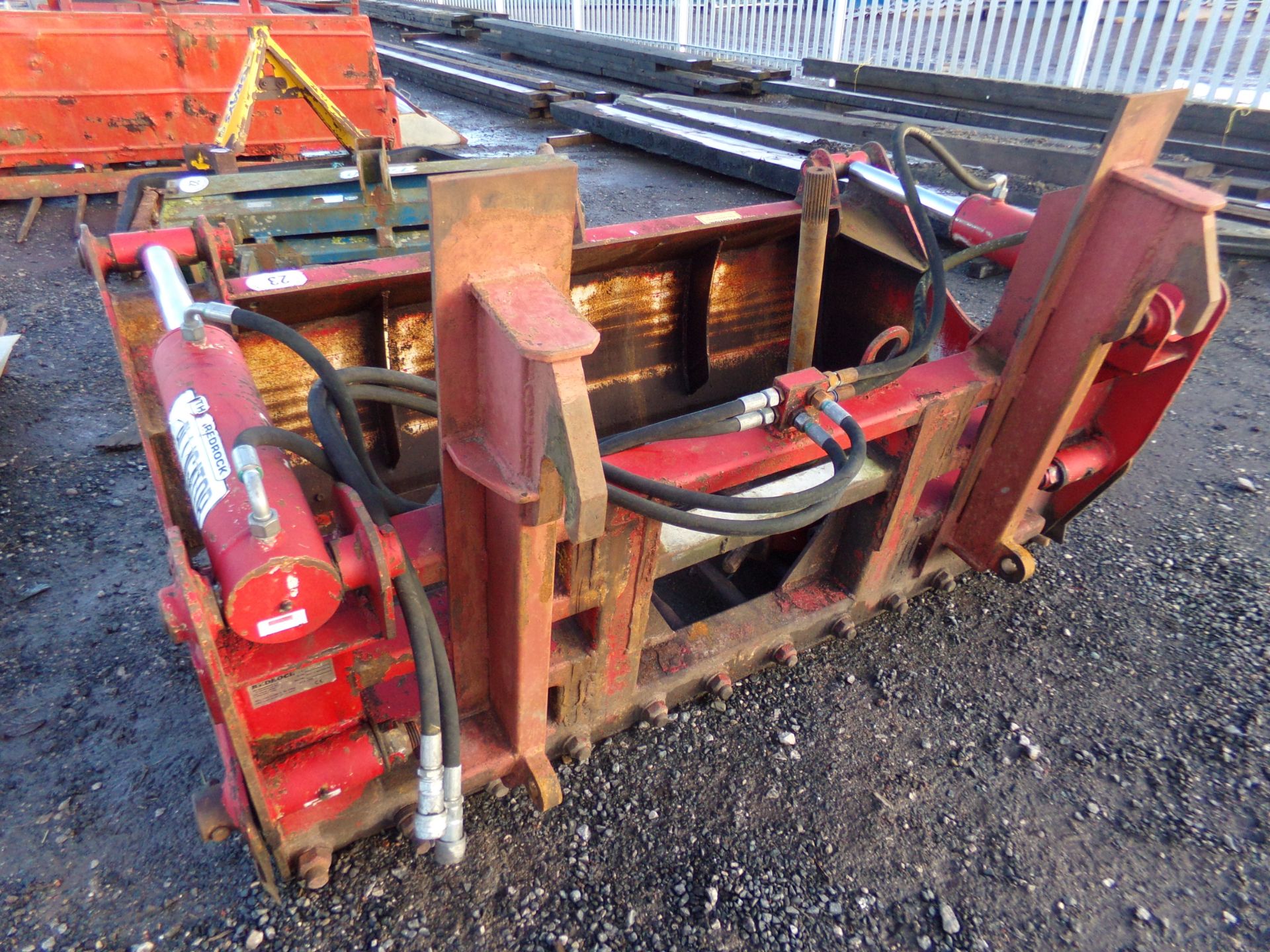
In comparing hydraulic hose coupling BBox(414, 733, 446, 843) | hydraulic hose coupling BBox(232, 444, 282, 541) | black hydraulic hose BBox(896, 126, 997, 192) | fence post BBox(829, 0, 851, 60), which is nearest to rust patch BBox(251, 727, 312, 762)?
hydraulic hose coupling BBox(414, 733, 446, 843)

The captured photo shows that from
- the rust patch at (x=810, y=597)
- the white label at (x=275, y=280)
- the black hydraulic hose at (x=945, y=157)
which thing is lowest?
the rust patch at (x=810, y=597)

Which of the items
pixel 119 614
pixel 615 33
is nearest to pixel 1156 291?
pixel 119 614

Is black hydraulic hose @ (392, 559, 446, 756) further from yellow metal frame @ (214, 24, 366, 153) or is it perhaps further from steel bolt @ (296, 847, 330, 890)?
yellow metal frame @ (214, 24, 366, 153)

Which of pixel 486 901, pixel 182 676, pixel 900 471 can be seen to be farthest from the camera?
pixel 182 676

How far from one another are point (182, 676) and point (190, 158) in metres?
2.94

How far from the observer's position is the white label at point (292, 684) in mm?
1515

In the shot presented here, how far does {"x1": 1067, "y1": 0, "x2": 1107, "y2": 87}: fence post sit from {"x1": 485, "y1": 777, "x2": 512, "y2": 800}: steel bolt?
9.68 metres

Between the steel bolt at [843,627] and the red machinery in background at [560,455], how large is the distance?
A: 0.07 metres

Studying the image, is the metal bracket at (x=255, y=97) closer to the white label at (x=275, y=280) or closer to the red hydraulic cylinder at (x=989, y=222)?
the white label at (x=275, y=280)

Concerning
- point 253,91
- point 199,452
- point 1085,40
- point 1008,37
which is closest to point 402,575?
point 199,452

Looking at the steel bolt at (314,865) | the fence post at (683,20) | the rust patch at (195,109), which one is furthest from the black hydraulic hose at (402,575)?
the fence post at (683,20)

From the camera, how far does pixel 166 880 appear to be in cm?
184

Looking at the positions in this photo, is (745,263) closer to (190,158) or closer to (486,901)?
(486,901)

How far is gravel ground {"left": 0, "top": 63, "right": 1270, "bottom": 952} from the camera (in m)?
1.80
